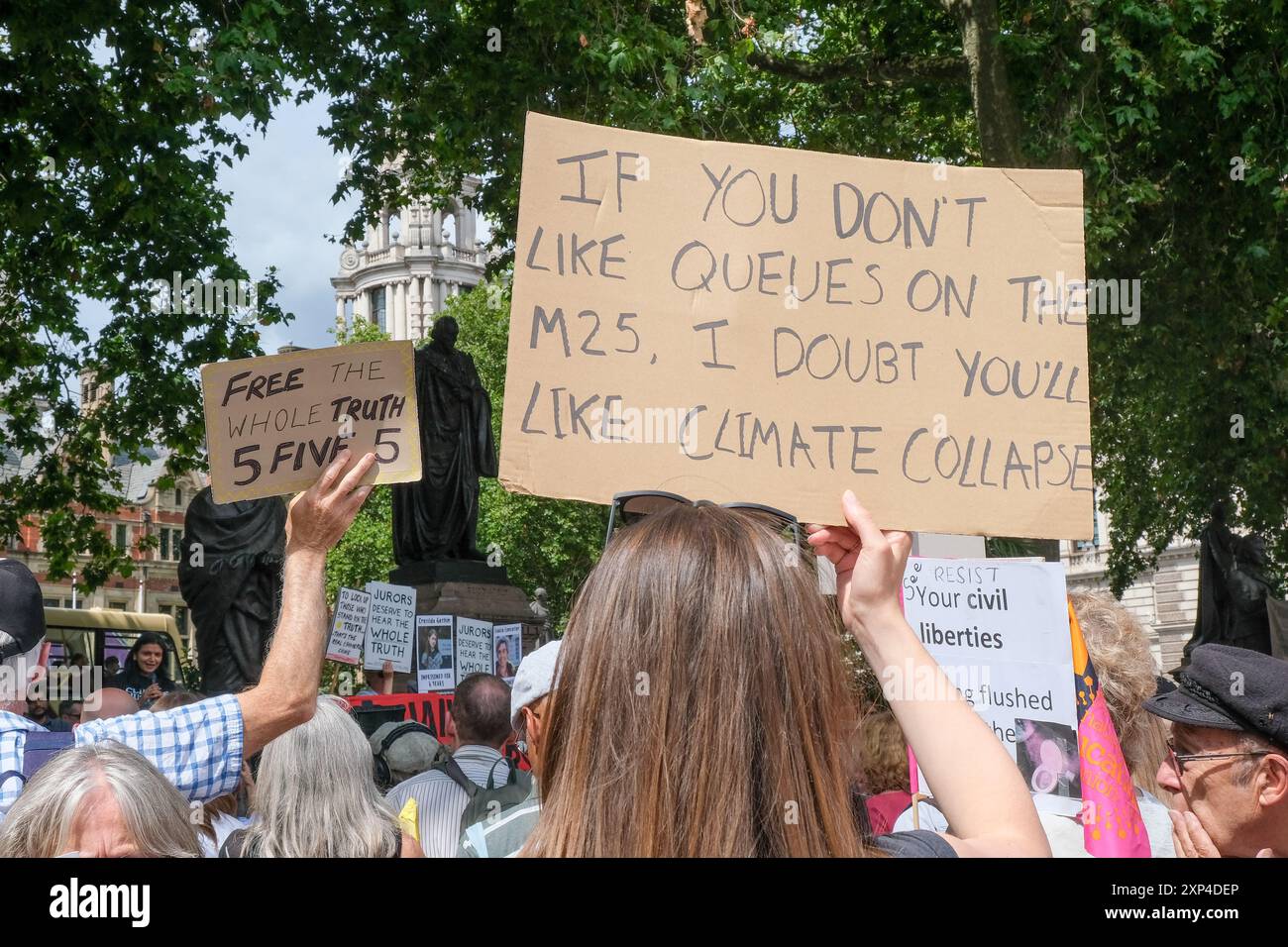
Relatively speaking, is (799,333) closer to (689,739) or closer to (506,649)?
(689,739)

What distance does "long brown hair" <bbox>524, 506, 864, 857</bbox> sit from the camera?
1365mm

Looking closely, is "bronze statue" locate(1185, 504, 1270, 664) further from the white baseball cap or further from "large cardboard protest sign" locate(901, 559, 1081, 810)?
the white baseball cap

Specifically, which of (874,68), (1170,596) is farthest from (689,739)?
(1170,596)

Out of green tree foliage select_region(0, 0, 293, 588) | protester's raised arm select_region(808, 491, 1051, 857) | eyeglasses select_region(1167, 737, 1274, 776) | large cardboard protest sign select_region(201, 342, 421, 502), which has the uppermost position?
green tree foliage select_region(0, 0, 293, 588)

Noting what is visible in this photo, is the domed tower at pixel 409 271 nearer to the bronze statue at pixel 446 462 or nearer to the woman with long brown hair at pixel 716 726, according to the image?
the bronze statue at pixel 446 462

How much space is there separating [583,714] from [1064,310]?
165 cm

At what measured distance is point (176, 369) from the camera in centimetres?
1291

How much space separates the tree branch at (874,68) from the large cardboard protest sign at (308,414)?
12.0m

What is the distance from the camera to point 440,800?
4.00 m

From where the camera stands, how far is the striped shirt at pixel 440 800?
394 cm

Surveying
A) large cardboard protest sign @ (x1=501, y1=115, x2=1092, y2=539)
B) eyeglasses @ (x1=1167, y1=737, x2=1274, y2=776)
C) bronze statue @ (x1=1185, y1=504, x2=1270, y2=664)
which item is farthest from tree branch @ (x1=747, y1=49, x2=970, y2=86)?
eyeglasses @ (x1=1167, y1=737, x2=1274, y2=776)

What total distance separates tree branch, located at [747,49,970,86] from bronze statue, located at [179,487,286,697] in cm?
748
